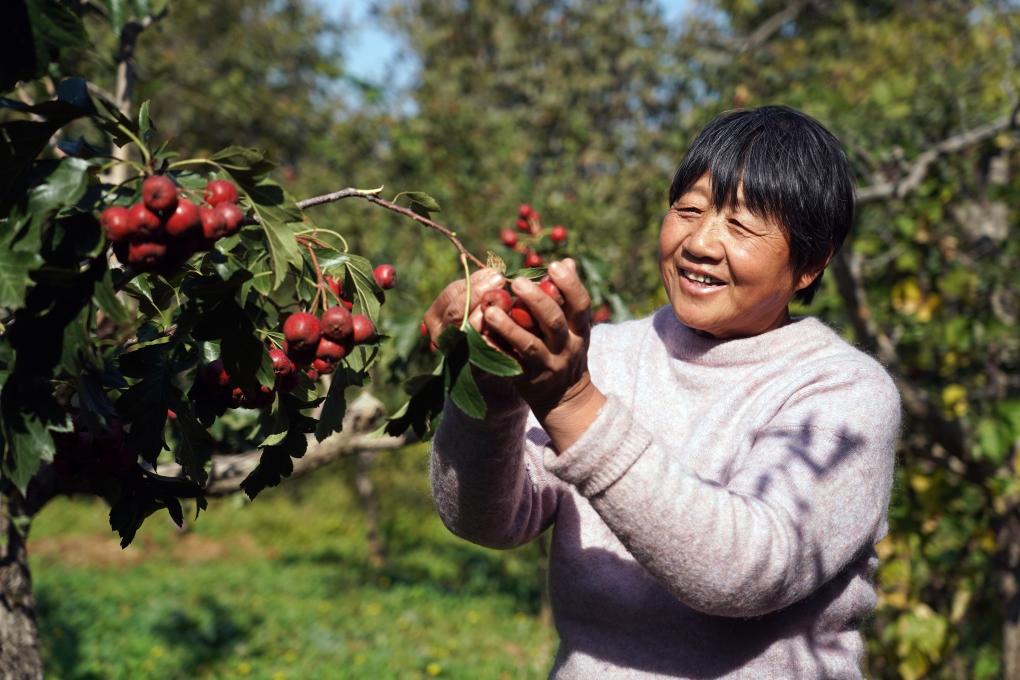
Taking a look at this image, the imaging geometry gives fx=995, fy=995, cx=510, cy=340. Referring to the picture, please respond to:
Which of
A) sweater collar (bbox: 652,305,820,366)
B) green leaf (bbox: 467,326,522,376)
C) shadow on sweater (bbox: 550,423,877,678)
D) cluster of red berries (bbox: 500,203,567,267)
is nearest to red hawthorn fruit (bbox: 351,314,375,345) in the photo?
green leaf (bbox: 467,326,522,376)

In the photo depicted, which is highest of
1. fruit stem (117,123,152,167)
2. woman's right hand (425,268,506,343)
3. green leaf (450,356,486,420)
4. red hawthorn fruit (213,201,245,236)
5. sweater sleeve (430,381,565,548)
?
fruit stem (117,123,152,167)

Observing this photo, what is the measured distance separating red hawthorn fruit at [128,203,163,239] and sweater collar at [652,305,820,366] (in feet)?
3.06

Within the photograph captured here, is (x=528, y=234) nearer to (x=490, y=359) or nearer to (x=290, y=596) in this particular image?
(x=490, y=359)

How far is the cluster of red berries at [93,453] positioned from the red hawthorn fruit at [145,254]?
0.32m

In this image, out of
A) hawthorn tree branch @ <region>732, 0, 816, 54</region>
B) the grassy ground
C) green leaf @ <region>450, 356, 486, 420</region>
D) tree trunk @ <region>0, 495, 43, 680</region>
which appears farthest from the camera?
hawthorn tree branch @ <region>732, 0, 816, 54</region>

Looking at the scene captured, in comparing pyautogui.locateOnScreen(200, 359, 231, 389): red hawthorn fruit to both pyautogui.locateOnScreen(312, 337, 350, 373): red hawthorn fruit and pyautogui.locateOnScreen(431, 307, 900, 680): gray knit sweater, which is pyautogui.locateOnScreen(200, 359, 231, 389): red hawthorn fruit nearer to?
pyautogui.locateOnScreen(312, 337, 350, 373): red hawthorn fruit

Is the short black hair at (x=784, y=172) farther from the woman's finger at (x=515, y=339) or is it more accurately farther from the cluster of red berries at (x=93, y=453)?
the cluster of red berries at (x=93, y=453)

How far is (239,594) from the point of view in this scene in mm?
7207

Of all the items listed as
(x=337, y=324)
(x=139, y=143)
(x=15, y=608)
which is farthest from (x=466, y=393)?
(x=15, y=608)

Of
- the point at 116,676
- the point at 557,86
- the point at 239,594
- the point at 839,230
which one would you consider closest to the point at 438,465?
the point at 839,230

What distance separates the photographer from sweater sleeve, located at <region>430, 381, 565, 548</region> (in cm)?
129

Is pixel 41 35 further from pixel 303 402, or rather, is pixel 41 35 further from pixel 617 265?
pixel 617 265

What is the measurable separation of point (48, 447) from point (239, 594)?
6.58 meters

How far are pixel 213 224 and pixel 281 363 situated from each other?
25cm
